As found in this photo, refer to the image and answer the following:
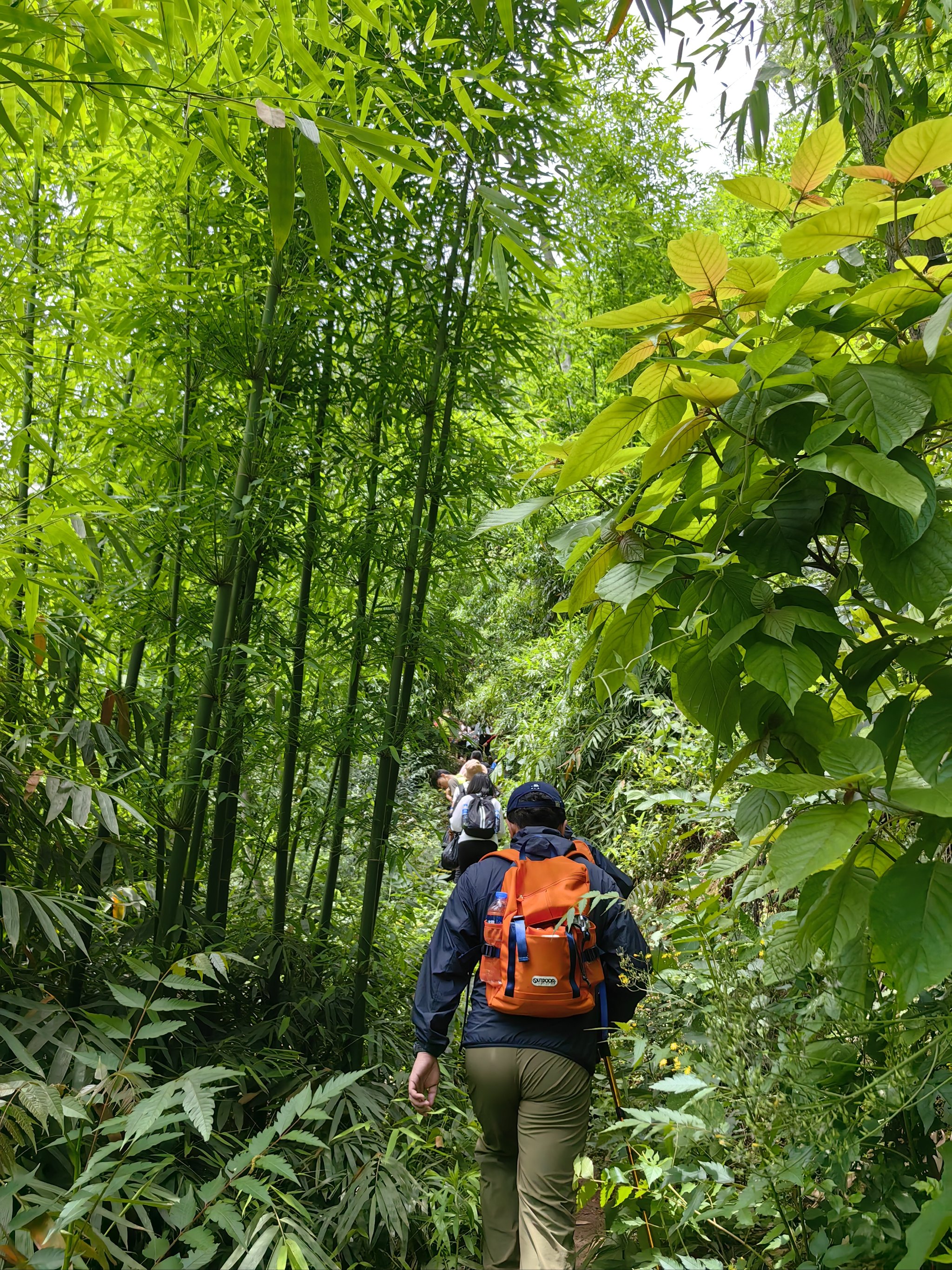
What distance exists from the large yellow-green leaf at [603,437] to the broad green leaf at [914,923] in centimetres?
43

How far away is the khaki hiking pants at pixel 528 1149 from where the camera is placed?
1.92 metres

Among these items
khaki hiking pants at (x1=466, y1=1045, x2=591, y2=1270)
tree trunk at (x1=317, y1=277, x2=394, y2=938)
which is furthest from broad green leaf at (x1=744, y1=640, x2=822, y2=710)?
tree trunk at (x1=317, y1=277, x2=394, y2=938)

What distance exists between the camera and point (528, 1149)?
1.97 meters

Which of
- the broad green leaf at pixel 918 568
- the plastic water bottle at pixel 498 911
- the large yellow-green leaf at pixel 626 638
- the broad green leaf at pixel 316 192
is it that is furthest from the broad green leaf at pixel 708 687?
the plastic water bottle at pixel 498 911

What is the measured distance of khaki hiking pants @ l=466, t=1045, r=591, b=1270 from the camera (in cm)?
192

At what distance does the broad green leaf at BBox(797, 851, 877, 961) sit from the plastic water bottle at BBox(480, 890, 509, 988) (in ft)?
4.47

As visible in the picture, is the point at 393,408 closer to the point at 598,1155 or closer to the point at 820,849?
the point at 820,849

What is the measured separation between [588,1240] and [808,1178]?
123 cm

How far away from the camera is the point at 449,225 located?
255 centimetres

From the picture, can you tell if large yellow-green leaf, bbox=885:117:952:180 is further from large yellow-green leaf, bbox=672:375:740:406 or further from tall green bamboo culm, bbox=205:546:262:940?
tall green bamboo culm, bbox=205:546:262:940

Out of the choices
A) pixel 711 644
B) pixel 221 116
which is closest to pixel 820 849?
pixel 711 644

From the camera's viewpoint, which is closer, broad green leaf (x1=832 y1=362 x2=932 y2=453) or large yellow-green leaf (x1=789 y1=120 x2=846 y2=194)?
broad green leaf (x1=832 y1=362 x2=932 y2=453)

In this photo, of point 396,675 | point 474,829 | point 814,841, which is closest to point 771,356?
point 814,841

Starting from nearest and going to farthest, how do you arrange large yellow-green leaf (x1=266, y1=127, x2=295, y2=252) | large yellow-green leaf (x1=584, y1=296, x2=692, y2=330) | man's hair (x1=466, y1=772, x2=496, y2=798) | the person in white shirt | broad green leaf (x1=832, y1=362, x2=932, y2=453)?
broad green leaf (x1=832, y1=362, x2=932, y2=453) → large yellow-green leaf (x1=584, y1=296, x2=692, y2=330) → large yellow-green leaf (x1=266, y1=127, x2=295, y2=252) → the person in white shirt → man's hair (x1=466, y1=772, x2=496, y2=798)
